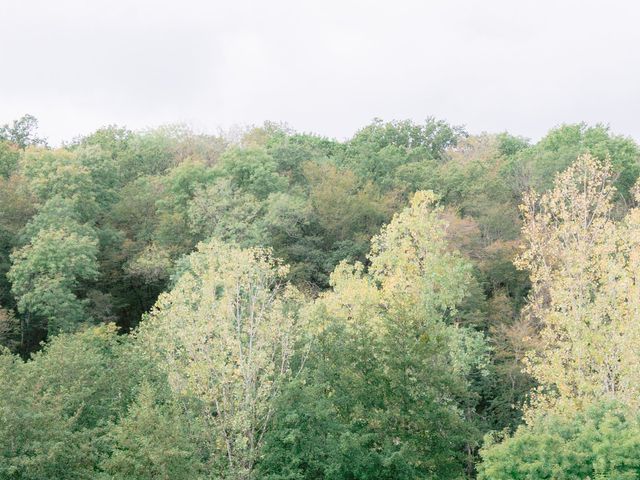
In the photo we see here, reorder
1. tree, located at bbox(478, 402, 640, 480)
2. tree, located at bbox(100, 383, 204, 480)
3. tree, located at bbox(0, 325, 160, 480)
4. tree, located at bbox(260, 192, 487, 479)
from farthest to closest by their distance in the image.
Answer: tree, located at bbox(260, 192, 487, 479), tree, located at bbox(0, 325, 160, 480), tree, located at bbox(100, 383, 204, 480), tree, located at bbox(478, 402, 640, 480)

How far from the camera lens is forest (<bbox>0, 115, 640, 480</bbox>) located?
63.5 ft

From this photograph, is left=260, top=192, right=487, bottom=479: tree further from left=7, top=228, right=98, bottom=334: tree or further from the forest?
left=7, top=228, right=98, bottom=334: tree

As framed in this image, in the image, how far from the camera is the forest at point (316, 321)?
19.3 metres

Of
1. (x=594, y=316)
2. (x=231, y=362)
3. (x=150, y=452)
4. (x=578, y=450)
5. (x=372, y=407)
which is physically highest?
(x=594, y=316)

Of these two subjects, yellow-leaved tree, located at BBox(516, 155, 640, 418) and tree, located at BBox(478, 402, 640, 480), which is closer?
tree, located at BBox(478, 402, 640, 480)

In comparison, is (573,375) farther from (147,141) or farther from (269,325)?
(147,141)

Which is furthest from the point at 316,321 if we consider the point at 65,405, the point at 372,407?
the point at 65,405

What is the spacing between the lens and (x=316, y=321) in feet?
79.1

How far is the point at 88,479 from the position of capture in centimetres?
1891

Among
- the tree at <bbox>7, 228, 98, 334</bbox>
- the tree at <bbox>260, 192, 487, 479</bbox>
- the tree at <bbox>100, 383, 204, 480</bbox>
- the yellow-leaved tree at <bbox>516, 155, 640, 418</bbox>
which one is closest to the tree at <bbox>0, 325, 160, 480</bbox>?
the tree at <bbox>100, 383, 204, 480</bbox>

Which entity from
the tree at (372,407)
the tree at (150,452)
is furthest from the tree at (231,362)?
the tree at (150,452)

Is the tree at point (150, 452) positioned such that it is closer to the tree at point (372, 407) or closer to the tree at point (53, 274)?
the tree at point (372, 407)

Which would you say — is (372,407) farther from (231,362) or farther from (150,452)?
(150,452)

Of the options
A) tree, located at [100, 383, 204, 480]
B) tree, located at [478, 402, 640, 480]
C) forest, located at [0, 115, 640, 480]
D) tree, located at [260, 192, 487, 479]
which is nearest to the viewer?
tree, located at [478, 402, 640, 480]
